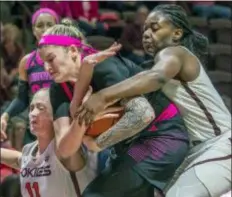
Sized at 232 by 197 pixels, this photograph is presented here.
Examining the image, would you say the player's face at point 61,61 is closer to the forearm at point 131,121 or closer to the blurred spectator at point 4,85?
the forearm at point 131,121

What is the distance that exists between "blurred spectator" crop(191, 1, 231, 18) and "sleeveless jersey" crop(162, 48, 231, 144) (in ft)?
12.8

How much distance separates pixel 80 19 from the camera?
6281 millimetres

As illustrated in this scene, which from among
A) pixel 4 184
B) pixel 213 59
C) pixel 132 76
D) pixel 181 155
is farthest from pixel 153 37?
pixel 213 59

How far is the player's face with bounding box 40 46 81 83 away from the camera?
9.56 ft

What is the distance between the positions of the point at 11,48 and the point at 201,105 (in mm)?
3444

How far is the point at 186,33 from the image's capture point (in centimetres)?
299

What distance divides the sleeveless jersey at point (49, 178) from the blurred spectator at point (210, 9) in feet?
12.2

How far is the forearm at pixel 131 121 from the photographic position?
2818 mm

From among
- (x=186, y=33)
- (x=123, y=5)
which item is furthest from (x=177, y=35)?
(x=123, y=5)

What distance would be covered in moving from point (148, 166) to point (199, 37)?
1.59 feet

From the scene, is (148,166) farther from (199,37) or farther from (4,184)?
(4,184)

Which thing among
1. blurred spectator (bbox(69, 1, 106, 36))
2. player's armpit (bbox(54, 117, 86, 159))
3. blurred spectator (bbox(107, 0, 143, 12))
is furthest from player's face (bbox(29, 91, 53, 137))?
blurred spectator (bbox(107, 0, 143, 12))

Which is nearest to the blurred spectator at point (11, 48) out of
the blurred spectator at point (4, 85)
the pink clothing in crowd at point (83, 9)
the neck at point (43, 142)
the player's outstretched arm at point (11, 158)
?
the blurred spectator at point (4, 85)

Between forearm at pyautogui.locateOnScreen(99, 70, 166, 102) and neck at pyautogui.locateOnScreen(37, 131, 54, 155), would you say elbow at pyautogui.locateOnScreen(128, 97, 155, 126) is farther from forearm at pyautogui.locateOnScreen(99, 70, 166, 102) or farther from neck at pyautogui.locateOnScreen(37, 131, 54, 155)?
neck at pyautogui.locateOnScreen(37, 131, 54, 155)
